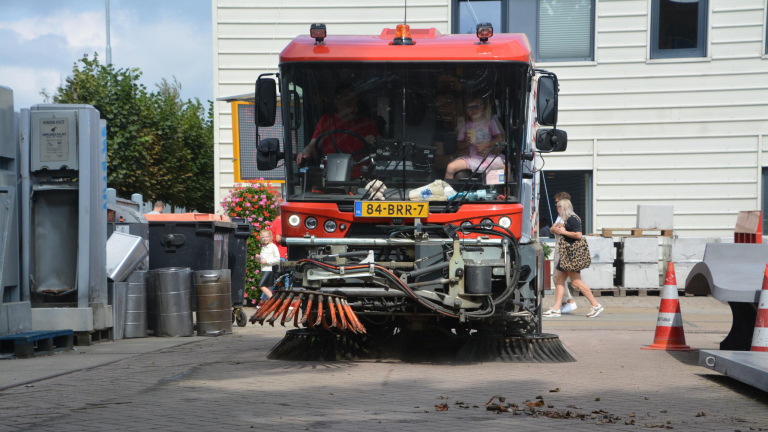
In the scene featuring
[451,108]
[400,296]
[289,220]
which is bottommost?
[400,296]


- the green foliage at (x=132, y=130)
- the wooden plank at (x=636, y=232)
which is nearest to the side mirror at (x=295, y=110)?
the wooden plank at (x=636, y=232)

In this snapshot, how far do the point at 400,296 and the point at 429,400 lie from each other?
5.45 feet

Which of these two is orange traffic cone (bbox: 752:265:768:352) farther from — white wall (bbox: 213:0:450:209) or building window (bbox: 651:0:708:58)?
white wall (bbox: 213:0:450:209)

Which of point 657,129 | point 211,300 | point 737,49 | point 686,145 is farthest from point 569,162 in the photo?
point 211,300

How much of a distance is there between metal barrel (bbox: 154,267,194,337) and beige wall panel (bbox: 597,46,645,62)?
33.4 ft

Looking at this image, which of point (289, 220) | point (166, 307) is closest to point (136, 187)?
point (166, 307)

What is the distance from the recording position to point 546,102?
865cm

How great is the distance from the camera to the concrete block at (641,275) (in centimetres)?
1683

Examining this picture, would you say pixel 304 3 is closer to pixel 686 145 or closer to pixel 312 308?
pixel 686 145

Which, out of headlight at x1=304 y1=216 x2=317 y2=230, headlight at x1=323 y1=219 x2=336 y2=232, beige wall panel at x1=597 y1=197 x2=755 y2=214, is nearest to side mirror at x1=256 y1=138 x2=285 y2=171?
headlight at x1=304 y1=216 x2=317 y2=230

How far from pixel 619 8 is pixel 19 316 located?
12922mm

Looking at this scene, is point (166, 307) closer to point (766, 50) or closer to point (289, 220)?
point (289, 220)

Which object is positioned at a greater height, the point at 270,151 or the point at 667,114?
the point at 667,114

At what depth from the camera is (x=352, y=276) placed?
785cm
